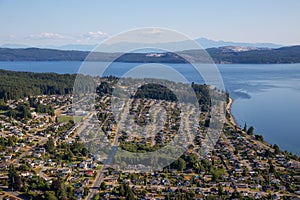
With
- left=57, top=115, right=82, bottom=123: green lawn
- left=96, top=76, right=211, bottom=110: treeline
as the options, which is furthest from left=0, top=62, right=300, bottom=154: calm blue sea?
left=57, top=115, right=82, bottom=123: green lawn

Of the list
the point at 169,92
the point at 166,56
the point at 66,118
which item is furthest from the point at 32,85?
the point at 166,56

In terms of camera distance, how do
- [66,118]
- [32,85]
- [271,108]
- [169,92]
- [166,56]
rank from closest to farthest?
[66,118], [271,108], [169,92], [32,85], [166,56]

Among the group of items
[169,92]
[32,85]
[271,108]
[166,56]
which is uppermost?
[166,56]

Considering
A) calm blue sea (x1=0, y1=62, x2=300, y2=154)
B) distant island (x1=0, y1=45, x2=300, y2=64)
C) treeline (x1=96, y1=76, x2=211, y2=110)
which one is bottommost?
calm blue sea (x1=0, y1=62, x2=300, y2=154)

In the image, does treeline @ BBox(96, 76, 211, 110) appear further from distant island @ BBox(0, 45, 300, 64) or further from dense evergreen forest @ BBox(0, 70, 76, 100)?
distant island @ BBox(0, 45, 300, 64)

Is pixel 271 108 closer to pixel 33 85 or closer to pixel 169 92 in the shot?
pixel 169 92

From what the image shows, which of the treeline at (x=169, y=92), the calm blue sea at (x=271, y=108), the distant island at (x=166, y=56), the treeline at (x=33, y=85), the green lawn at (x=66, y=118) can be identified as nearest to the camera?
the calm blue sea at (x=271, y=108)

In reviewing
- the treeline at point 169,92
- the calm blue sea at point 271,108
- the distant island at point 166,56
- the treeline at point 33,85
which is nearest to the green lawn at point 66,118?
the treeline at point 33,85

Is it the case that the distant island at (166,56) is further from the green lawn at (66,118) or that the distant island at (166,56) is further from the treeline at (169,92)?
the green lawn at (66,118)

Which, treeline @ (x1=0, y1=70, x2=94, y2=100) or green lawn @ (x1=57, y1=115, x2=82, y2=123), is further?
treeline @ (x1=0, y1=70, x2=94, y2=100)

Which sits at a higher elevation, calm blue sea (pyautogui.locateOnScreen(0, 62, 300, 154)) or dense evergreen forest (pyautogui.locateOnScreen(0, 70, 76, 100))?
dense evergreen forest (pyautogui.locateOnScreen(0, 70, 76, 100))
